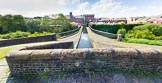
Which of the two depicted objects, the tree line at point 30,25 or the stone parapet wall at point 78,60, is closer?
the stone parapet wall at point 78,60

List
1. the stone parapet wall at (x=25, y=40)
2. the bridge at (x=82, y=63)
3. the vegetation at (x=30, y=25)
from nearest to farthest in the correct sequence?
the bridge at (x=82, y=63)
the stone parapet wall at (x=25, y=40)
the vegetation at (x=30, y=25)

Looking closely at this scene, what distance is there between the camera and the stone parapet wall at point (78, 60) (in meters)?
3.82

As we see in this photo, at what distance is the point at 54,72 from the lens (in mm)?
3916

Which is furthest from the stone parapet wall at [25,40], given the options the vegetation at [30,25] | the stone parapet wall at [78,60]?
the vegetation at [30,25]

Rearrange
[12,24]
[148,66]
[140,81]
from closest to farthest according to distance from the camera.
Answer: [140,81] → [148,66] → [12,24]

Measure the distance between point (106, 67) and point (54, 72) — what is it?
1418 millimetres

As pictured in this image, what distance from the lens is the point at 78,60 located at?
3852 millimetres

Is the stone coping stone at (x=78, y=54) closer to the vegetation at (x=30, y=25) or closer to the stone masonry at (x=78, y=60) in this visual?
the stone masonry at (x=78, y=60)

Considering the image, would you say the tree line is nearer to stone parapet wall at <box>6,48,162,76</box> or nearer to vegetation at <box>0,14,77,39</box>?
vegetation at <box>0,14,77,39</box>

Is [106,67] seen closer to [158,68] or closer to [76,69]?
[76,69]

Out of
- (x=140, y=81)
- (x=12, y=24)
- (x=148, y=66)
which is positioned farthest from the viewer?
(x=12, y=24)

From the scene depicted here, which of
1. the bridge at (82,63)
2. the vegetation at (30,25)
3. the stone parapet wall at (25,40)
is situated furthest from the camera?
the vegetation at (30,25)

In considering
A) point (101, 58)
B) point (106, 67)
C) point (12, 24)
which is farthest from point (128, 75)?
point (12, 24)

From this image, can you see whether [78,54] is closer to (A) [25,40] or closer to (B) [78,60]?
(B) [78,60]
